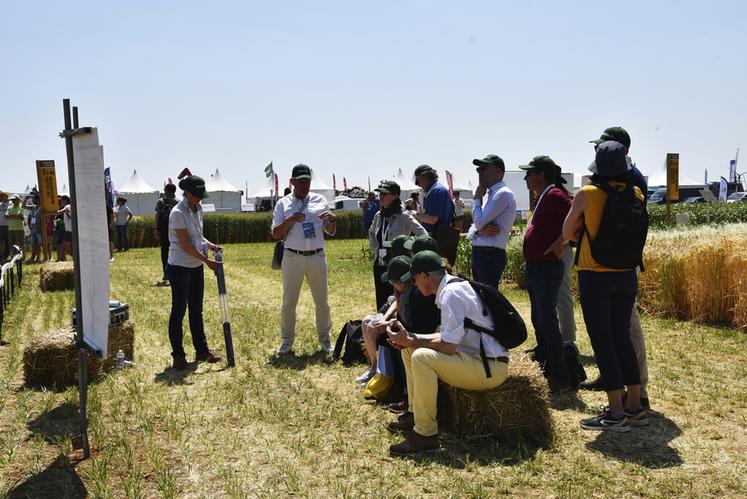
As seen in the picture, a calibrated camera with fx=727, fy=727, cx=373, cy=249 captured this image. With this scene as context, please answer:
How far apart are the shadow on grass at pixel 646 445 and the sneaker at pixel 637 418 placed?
0.14ft

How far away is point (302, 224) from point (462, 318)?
3424mm

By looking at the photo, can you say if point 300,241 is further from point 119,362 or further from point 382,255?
point 119,362

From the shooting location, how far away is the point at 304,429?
5.44 meters

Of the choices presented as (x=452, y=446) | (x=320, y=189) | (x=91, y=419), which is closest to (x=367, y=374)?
(x=452, y=446)

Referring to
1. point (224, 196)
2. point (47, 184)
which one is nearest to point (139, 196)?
point (224, 196)

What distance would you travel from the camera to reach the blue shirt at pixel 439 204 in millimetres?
7520

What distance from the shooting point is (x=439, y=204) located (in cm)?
752

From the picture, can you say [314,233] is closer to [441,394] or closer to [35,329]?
[441,394]

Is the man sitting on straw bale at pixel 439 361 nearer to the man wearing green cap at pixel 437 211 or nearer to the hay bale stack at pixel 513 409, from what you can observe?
the hay bale stack at pixel 513 409

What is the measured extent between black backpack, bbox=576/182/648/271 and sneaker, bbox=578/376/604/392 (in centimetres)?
161

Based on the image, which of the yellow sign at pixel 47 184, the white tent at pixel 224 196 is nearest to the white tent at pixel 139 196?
the white tent at pixel 224 196

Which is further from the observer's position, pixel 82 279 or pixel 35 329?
pixel 35 329

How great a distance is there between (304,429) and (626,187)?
115 inches

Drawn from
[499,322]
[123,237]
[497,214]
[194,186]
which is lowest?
[123,237]
